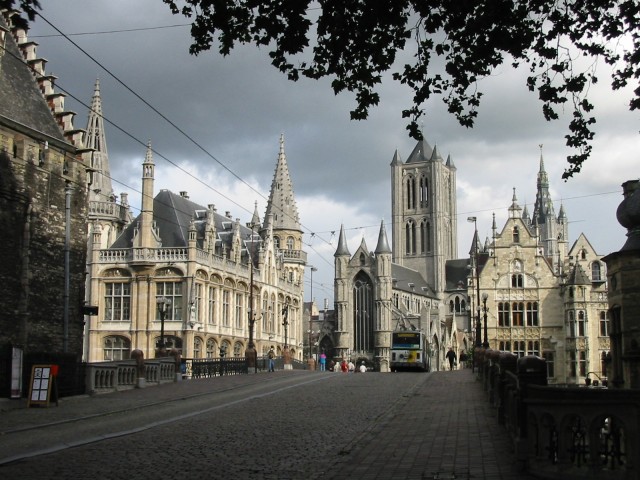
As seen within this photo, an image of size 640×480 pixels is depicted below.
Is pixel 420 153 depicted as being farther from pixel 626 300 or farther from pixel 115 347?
pixel 626 300

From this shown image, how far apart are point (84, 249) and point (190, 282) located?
2822 cm

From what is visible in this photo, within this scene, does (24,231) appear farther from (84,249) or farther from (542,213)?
(542,213)

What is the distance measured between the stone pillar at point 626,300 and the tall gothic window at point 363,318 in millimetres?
85651

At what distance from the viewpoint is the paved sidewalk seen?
34.3 feet

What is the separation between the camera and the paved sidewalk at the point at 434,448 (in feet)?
34.3

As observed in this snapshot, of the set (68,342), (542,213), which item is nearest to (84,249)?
(68,342)

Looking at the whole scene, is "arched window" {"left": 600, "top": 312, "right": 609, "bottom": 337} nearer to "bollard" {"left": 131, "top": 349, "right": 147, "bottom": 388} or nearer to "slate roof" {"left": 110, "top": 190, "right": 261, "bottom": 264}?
"slate roof" {"left": 110, "top": 190, "right": 261, "bottom": 264}

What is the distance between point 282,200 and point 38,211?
61.9 metres

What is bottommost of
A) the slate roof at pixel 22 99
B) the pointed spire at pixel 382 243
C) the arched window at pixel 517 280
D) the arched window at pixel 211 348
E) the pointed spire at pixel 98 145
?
the arched window at pixel 211 348

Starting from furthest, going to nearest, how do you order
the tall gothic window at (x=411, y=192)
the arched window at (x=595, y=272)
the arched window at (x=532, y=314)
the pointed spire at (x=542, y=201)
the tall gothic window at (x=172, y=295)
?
the pointed spire at (x=542, y=201)
the tall gothic window at (x=411, y=192)
the arched window at (x=595, y=272)
the arched window at (x=532, y=314)
the tall gothic window at (x=172, y=295)

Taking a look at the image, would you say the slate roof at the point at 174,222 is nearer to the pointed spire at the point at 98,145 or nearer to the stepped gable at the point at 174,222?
the stepped gable at the point at 174,222

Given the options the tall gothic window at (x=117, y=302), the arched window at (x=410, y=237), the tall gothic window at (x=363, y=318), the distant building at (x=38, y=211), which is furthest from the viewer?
the arched window at (x=410, y=237)

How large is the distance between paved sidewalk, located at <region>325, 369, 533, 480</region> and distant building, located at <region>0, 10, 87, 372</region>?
12.4 meters

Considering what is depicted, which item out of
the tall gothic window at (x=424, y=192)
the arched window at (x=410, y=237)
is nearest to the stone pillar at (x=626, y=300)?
the arched window at (x=410, y=237)
